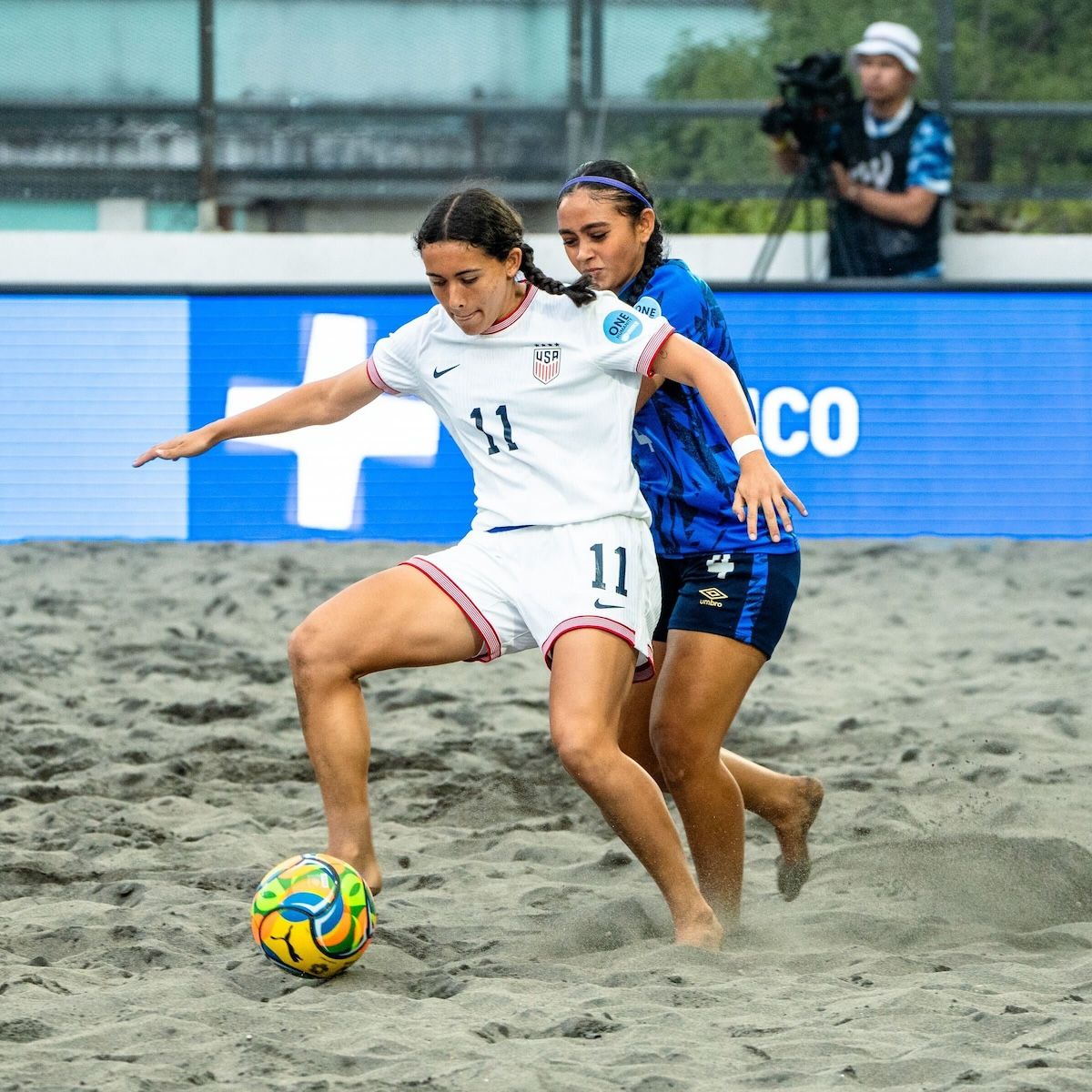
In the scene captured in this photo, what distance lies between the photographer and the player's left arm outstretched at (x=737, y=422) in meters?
3.67

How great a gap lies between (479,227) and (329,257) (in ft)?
21.7

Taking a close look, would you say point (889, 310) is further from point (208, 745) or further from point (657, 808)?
point (657, 808)

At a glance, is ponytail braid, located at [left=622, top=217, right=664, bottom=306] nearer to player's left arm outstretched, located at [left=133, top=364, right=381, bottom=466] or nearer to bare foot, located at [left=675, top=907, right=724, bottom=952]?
player's left arm outstretched, located at [left=133, top=364, right=381, bottom=466]

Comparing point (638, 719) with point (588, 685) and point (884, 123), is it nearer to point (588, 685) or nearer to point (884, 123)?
point (588, 685)

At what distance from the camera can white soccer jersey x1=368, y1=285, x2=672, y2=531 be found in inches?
150

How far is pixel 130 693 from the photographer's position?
21.2 ft

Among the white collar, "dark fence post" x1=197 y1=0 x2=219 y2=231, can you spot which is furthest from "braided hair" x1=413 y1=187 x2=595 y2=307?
"dark fence post" x1=197 y1=0 x2=219 y2=231

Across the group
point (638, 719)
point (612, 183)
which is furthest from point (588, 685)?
point (612, 183)

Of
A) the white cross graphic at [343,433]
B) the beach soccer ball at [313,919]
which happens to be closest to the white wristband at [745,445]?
the beach soccer ball at [313,919]

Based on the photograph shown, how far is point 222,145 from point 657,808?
7.45 metres

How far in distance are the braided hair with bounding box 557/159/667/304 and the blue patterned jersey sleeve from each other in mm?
5761

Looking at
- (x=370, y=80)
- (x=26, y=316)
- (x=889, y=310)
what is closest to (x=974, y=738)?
(x=889, y=310)

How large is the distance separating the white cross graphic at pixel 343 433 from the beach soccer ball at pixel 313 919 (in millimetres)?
5203

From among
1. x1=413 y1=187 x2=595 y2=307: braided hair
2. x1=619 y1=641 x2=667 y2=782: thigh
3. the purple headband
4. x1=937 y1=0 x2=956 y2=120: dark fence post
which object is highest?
x1=937 y1=0 x2=956 y2=120: dark fence post
